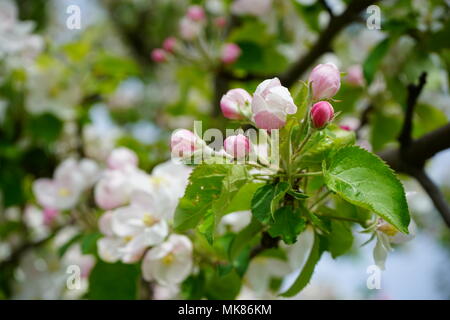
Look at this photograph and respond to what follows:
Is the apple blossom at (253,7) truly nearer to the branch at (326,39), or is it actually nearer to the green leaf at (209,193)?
the branch at (326,39)

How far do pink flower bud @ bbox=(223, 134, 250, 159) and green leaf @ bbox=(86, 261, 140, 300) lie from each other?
0.37 m

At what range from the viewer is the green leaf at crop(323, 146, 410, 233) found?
0.58 metres

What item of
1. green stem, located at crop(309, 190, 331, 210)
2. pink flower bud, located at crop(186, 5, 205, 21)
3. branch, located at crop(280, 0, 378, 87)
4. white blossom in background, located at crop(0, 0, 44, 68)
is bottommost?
green stem, located at crop(309, 190, 331, 210)

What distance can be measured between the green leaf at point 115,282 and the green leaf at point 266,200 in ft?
1.19

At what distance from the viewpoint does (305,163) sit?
0.66m

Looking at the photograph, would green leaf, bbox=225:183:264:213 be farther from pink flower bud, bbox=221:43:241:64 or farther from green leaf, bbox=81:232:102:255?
pink flower bud, bbox=221:43:241:64

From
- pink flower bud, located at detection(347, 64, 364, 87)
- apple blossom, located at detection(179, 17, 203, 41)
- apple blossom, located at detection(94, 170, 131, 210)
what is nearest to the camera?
apple blossom, located at detection(94, 170, 131, 210)

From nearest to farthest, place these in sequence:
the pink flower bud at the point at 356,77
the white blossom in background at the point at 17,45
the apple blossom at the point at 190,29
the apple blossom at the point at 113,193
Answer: the apple blossom at the point at 113,193
the pink flower bud at the point at 356,77
the white blossom in background at the point at 17,45
the apple blossom at the point at 190,29

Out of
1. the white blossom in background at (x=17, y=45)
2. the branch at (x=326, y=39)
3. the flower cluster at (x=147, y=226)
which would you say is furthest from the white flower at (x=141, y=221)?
the white blossom in background at (x=17, y=45)

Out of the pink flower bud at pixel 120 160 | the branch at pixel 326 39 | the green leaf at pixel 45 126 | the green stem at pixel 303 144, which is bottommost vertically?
the green stem at pixel 303 144

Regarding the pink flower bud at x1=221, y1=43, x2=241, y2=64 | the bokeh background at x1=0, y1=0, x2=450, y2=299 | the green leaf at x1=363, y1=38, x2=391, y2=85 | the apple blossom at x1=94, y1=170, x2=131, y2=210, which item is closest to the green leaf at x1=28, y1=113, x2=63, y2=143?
the bokeh background at x1=0, y1=0, x2=450, y2=299

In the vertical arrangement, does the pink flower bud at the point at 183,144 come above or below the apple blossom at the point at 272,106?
below

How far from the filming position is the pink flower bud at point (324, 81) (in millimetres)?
630

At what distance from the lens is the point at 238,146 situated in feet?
2.13
